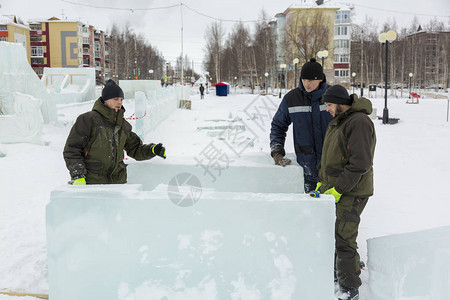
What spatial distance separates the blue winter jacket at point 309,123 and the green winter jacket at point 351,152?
46 cm

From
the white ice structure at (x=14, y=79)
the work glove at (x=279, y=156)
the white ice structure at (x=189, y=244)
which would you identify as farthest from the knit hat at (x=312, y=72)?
the white ice structure at (x=14, y=79)

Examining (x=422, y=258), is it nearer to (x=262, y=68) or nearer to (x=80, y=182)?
(x=80, y=182)

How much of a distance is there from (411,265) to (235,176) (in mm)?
1478

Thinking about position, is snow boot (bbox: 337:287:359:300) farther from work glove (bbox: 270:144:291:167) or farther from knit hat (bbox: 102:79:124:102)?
knit hat (bbox: 102:79:124:102)

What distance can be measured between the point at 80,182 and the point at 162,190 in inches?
28.7

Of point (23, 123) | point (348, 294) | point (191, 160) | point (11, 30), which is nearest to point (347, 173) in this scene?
point (348, 294)

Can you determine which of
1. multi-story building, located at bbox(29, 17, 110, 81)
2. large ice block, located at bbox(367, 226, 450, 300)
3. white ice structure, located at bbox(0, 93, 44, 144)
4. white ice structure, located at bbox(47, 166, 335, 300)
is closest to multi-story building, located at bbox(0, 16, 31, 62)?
multi-story building, located at bbox(29, 17, 110, 81)

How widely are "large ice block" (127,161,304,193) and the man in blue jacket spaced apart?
104 mm

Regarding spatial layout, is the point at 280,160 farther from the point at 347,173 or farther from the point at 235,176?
the point at 347,173

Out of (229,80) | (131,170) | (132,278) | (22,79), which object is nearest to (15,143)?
(22,79)

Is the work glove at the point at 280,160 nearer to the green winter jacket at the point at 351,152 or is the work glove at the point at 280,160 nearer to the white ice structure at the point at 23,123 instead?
the green winter jacket at the point at 351,152

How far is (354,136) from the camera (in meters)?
2.58

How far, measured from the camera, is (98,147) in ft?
10.2

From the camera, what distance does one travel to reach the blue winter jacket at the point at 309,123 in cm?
333
